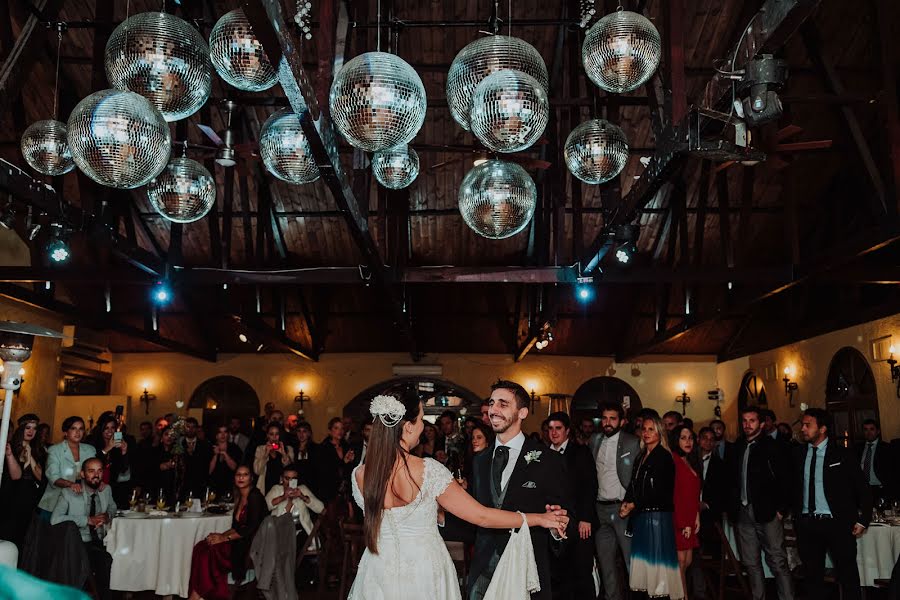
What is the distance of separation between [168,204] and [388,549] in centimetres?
246

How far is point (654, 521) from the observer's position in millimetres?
5812

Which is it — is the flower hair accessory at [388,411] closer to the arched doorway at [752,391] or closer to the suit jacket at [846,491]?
the suit jacket at [846,491]

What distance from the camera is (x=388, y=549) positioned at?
3254 mm

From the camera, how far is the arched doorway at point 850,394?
11289 mm

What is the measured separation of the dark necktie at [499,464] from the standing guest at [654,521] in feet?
8.99

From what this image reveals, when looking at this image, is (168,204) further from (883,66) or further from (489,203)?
(883,66)

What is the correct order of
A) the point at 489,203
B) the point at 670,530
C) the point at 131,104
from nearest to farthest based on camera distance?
the point at 131,104
the point at 489,203
the point at 670,530

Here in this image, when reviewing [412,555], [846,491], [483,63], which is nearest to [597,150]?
[483,63]

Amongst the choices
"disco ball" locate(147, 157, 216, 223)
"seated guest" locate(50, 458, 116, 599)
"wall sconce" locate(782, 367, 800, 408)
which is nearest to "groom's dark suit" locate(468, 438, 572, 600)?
"disco ball" locate(147, 157, 216, 223)

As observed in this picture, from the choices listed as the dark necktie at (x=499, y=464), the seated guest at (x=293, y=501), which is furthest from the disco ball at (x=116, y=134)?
the seated guest at (x=293, y=501)

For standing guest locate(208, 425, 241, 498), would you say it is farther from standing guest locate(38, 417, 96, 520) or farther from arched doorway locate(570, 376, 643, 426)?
arched doorway locate(570, 376, 643, 426)

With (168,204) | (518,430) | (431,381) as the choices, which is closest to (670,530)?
(518,430)

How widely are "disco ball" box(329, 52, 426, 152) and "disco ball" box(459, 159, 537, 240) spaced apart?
1.20 meters

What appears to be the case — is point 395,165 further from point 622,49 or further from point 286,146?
point 622,49
